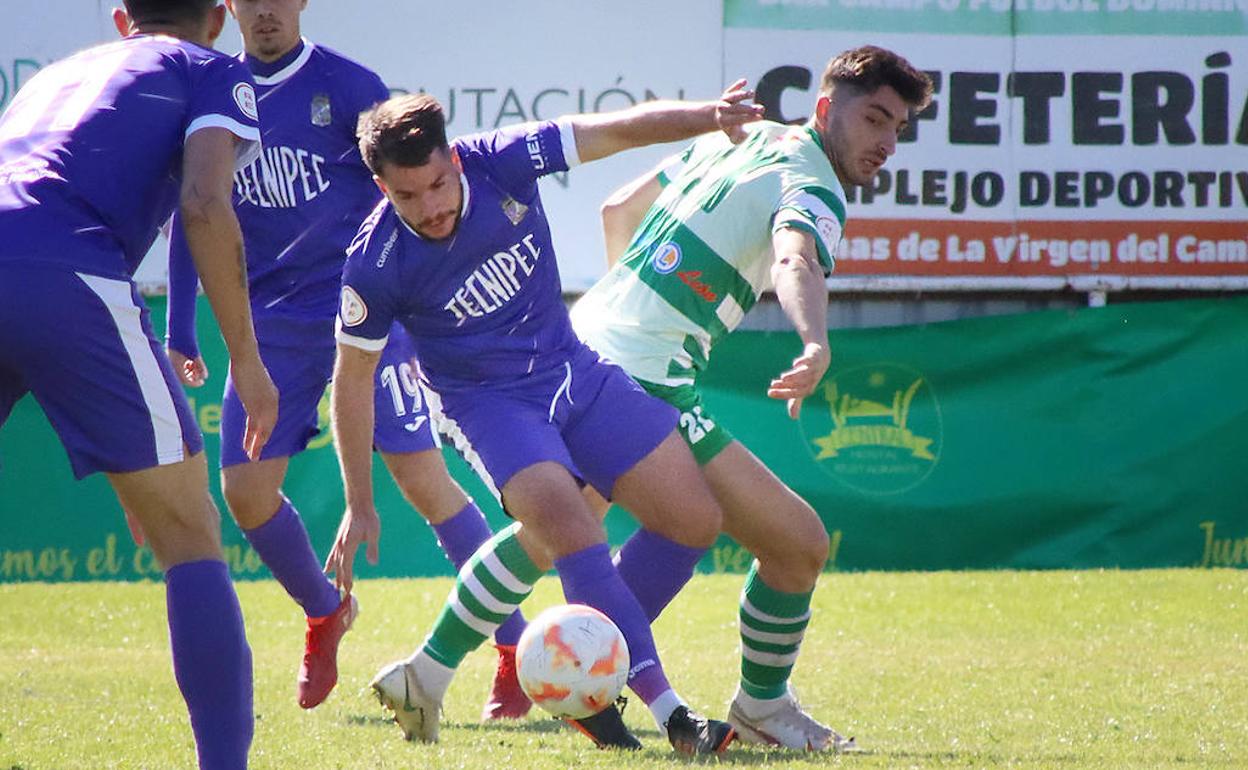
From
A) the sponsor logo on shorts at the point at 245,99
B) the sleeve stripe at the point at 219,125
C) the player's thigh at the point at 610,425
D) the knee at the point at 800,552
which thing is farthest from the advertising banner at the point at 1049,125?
the sleeve stripe at the point at 219,125

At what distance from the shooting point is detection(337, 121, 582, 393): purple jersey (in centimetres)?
470

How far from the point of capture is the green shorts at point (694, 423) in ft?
16.2

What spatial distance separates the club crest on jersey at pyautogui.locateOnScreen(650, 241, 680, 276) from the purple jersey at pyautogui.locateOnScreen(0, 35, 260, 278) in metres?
1.63

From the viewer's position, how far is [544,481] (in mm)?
4594

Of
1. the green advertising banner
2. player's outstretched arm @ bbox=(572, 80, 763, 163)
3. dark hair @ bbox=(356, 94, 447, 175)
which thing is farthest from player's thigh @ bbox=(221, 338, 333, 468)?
the green advertising banner

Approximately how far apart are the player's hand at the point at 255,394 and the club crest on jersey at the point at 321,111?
7.46 ft

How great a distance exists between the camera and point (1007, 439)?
10.4 meters

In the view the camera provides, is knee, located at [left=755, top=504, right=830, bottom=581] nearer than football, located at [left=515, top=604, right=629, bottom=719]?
No

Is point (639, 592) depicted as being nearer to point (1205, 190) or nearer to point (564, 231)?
point (564, 231)

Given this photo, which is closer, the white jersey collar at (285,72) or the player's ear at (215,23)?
the player's ear at (215,23)

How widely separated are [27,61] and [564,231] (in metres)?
3.52

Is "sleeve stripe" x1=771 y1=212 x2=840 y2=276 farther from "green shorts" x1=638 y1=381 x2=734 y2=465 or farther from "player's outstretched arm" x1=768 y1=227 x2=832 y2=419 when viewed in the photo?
"green shorts" x1=638 y1=381 x2=734 y2=465

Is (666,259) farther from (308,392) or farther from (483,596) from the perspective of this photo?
(308,392)

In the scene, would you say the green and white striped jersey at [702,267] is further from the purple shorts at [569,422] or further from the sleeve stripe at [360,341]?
the sleeve stripe at [360,341]
